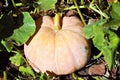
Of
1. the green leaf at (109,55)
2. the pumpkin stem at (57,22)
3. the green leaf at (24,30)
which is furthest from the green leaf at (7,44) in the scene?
the green leaf at (109,55)

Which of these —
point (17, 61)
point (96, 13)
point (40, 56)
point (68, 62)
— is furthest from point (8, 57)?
point (96, 13)

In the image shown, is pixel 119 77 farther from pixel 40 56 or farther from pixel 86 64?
pixel 40 56

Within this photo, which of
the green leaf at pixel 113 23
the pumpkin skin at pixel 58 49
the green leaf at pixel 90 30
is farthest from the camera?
the pumpkin skin at pixel 58 49

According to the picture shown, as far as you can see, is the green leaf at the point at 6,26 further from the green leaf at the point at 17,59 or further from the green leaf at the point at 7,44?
the green leaf at the point at 17,59

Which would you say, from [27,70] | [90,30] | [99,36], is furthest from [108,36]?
[27,70]

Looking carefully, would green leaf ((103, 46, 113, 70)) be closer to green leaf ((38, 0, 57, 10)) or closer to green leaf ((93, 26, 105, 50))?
green leaf ((93, 26, 105, 50))

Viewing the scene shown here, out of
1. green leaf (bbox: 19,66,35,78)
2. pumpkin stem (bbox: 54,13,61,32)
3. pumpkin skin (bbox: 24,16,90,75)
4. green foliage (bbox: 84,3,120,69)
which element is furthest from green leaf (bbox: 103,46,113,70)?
green leaf (bbox: 19,66,35,78)

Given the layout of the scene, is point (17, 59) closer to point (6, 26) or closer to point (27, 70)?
point (27, 70)

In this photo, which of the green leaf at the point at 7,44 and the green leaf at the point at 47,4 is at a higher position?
the green leaf at the point at 47,4
